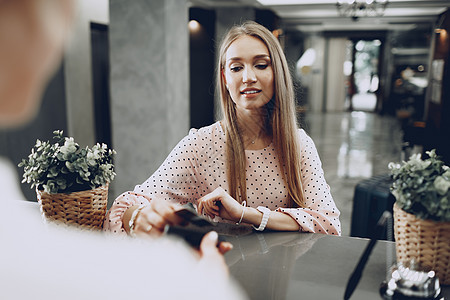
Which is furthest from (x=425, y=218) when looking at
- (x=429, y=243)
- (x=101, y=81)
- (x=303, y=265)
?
(x=101, y=81)

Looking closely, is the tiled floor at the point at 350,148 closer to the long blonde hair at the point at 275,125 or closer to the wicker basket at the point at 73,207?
the long blonde hair at the point at 275,125

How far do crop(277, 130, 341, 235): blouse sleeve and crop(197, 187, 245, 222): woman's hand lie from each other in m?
0.16

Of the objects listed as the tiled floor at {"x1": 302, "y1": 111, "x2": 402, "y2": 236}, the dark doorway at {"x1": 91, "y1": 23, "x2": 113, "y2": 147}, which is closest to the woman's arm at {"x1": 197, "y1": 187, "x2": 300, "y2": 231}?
the tiled floor at {"x1": 302, "y1": 111, "x2": 402, "y2": 236}

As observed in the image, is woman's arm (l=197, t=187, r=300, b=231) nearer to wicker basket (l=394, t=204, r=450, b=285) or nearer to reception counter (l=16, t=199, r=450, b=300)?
reception counter (l=16, t=199, r=450, b=300)

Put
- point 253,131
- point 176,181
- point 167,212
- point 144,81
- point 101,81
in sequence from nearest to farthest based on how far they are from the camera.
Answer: point 167,212 → point 176,181 → point 253,131 → point 144,81 → point 101,81

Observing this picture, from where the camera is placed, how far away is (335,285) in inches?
38.8

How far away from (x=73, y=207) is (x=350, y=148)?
333 inches

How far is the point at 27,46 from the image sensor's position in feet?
0.93

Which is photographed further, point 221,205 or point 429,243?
point 221,205

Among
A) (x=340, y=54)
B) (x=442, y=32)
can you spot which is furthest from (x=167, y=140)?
(x=340, y=54)

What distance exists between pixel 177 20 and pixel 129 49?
2.39ft

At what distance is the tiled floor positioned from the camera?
605cm

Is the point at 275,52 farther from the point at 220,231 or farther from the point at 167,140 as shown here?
the point at 167,140

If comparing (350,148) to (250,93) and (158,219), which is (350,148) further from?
(158,219)
